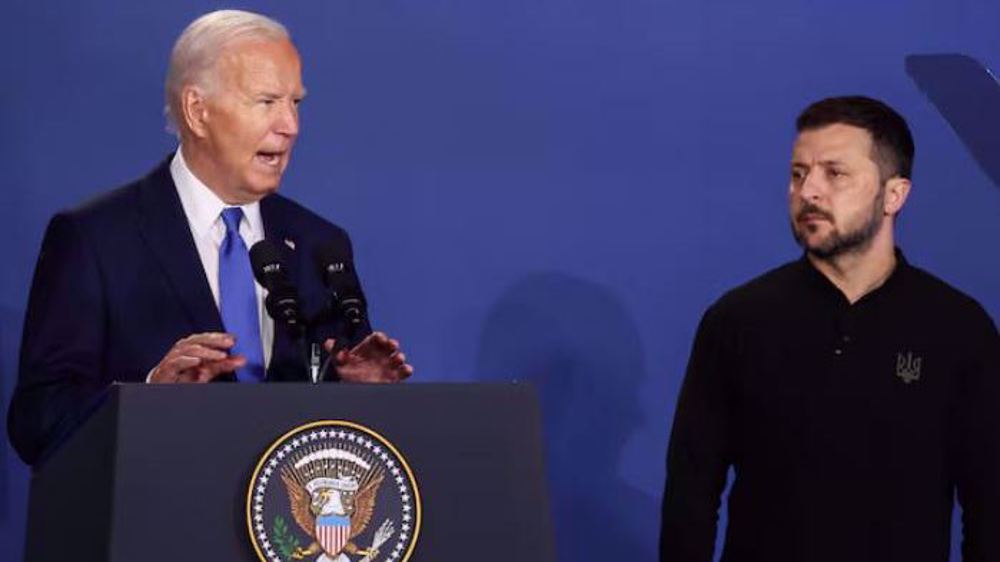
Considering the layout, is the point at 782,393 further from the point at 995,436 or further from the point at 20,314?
the point at 20,314

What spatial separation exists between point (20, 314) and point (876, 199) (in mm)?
1592

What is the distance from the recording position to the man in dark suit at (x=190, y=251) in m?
2.30

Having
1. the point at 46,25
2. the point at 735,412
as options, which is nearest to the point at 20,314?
the point at 46,25

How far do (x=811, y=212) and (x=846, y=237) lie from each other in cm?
8

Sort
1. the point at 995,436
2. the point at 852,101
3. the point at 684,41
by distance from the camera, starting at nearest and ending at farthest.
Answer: the point at 995,436, the point at 852,101, the point at 684,41

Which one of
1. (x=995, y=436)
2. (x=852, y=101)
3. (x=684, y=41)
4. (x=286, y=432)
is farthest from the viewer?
(x=684, y=41)

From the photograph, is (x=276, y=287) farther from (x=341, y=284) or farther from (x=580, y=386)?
(x=580, y=386)

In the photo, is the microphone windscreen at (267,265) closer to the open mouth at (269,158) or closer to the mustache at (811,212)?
Result: the open mouth at (269,158)

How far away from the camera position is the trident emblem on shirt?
118 inches

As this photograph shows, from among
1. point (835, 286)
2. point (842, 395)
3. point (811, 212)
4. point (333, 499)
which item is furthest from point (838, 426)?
point (333, 499)

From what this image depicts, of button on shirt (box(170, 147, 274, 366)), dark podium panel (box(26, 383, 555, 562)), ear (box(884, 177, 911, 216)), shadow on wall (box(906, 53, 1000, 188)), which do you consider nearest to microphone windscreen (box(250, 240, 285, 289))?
dark podium panel (box(26, 383, 555, 562))

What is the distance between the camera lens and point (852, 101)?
10.5 ft

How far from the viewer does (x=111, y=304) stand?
2340 millimetres

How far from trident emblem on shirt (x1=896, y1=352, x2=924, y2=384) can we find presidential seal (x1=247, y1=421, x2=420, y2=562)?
1.43 metres
